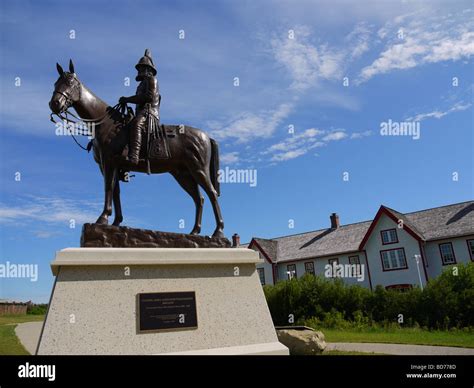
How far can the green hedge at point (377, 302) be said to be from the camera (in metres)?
16.5

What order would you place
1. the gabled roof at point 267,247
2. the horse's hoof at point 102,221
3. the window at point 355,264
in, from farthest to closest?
the gabled roof at point 267,247
the window at point 355,264
the horse's hoof at point 102,221

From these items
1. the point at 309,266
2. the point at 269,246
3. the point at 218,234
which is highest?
the point at 269,246

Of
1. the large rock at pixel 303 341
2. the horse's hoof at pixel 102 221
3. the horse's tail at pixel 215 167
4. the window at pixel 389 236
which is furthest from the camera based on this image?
the window at pixel 389 236

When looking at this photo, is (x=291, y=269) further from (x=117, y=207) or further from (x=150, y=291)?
(x=150, y=291)

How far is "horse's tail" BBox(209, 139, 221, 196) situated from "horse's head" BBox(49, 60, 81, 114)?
10.1 feet

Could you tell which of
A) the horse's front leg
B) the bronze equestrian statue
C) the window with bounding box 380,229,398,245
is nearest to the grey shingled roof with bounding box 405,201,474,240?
the window with bounding box 380,229,398,245

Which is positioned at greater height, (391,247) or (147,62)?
(147,62)

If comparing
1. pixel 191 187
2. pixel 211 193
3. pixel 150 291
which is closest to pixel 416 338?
pixel 211 193

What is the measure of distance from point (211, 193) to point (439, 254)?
2446 centimetres

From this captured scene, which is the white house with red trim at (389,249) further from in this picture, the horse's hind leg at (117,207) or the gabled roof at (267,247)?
the horse's hind leg at (117,207)

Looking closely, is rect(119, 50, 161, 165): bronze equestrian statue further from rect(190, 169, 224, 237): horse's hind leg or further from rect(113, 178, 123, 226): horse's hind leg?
rect(190, 169, 224, 237): horse's hind leg

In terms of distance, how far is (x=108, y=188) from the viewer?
23.8ft

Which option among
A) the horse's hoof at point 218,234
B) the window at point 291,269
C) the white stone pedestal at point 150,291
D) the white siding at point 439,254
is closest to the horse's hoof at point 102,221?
the white stone pedestal at point 150,291
